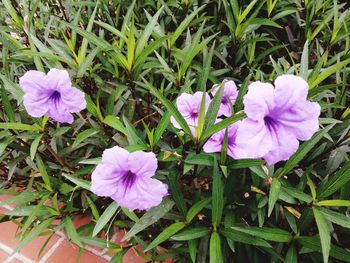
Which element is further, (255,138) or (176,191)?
(176,191)

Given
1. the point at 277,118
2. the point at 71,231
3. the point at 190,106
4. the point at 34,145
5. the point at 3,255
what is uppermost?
the point at 277,118

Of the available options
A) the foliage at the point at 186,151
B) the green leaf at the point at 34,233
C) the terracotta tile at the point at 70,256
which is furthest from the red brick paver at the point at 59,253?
the green leaf at the point at 34,233

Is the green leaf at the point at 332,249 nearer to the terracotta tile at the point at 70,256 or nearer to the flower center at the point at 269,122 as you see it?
the flower center at the point at 269,122

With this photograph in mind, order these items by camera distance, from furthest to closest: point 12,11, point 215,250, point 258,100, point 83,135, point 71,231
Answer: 1. point 12,11
2. point 71,231
3. point 83,135
4. point 215,250
5. point 258,100

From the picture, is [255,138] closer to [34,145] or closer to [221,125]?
[221,125]

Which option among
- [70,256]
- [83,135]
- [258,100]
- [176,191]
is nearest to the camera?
[258,100]

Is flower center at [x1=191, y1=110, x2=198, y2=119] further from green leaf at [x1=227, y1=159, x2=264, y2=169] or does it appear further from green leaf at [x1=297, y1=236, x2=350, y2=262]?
green leaf at [x1=297, y1=236, x2=350, y2=262]

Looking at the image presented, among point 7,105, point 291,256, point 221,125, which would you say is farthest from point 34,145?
point 291,256

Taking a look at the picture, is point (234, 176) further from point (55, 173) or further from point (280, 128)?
point (55, 173)
